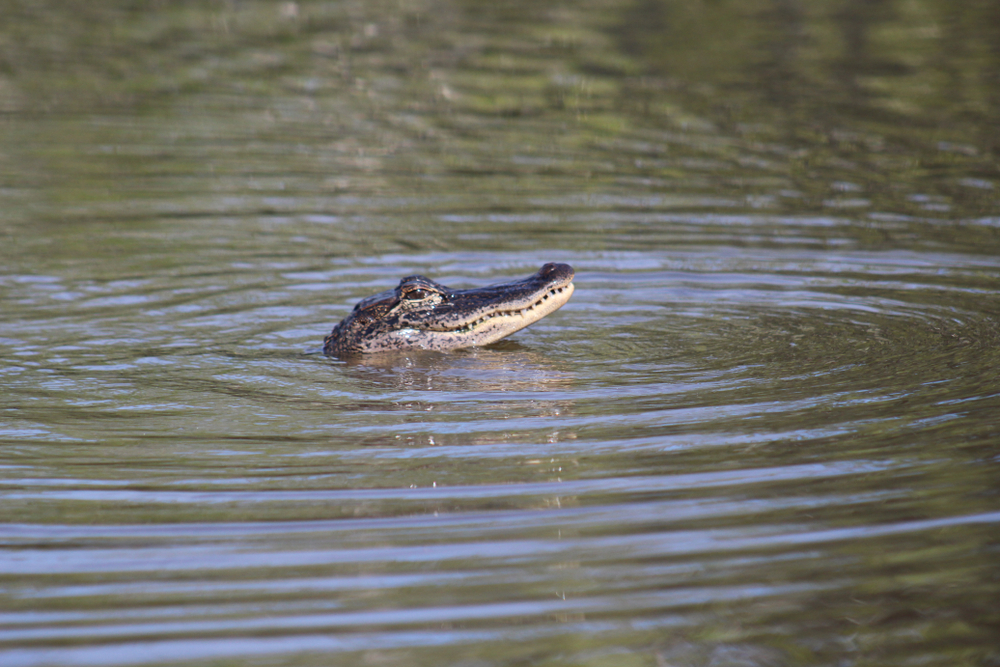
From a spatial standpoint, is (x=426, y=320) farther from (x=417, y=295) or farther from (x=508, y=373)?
(x=508, y=373)

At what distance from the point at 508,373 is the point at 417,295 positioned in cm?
102

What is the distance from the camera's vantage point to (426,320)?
28.1ft

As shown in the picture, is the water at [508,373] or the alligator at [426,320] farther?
the alligator at [426,320]

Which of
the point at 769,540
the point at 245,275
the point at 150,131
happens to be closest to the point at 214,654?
the point at 769,540

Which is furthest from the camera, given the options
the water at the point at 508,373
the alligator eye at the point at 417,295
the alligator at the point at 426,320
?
the alligator eye at the point at 417,295

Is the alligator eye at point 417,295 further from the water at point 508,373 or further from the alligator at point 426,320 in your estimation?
the water at point 508,373

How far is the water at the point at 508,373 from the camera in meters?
4.35

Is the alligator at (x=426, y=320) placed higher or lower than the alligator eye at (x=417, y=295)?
lower

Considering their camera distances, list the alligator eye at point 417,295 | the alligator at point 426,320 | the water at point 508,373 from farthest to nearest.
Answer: the alligator eye at point 417,295, the alligator at point 426,320, the water at point 508,373

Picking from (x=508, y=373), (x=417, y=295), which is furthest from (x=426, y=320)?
(x=508, y=373)

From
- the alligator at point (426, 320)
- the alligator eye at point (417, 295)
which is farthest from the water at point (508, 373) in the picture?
the alligator eye at point (417, 295)

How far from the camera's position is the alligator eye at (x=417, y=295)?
335 inches

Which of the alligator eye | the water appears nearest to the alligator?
the alligator eye

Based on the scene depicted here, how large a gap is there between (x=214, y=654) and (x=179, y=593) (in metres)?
0.53
